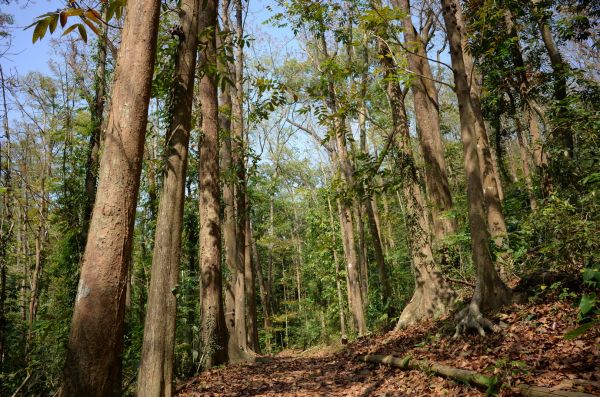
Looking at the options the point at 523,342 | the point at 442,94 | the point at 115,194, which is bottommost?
the point at 523,342

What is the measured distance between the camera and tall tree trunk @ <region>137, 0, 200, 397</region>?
3.81 meters

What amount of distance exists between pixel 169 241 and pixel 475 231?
15.4 ft

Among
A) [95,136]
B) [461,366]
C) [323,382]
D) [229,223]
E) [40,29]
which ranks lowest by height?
[323,382]

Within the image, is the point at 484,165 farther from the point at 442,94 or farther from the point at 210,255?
the point at 442,94

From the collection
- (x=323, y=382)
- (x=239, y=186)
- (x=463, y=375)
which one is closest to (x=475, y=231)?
(x=463, y=375)

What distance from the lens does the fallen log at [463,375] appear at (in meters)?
3.05

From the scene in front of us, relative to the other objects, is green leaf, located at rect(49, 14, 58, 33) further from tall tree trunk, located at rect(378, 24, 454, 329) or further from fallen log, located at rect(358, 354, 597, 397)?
tall tree trunk, located at rect(378, 24, 454, 329)

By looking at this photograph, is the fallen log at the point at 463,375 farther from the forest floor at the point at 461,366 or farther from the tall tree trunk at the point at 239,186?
the tall tree trunk at the point at 239,186

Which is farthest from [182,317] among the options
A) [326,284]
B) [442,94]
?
[442,94]

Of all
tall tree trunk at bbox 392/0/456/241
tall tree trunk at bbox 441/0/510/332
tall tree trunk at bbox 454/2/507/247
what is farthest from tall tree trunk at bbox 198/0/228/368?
tall tree trunk at bbox 454/2/507/247

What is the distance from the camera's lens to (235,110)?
14344mm

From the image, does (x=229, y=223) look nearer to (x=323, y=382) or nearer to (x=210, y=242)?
(x=210, y=242)

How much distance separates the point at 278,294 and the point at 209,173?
35.1m

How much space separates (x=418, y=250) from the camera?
29.5 ft
